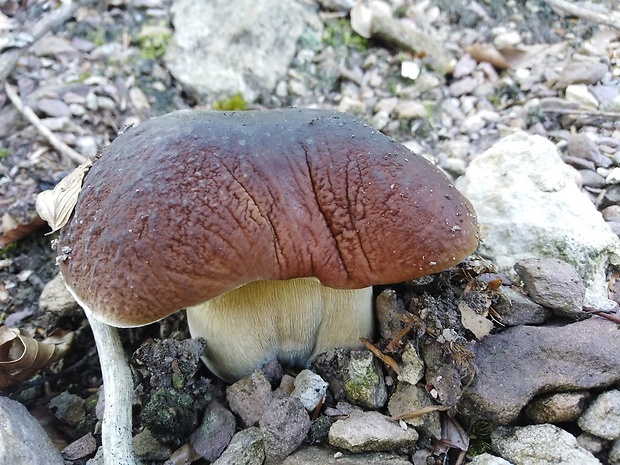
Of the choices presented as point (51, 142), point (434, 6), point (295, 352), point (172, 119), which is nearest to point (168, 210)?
point (172, 119)

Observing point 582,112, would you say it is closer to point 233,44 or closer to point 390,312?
point 390,312

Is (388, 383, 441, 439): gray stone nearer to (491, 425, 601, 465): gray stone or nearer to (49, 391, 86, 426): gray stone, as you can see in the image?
(491, 425, 601, 465): gray stone

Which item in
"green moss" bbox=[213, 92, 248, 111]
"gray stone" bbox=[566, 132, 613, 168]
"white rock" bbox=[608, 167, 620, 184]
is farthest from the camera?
"green moss" bbox=[213, 92, 248, 111]

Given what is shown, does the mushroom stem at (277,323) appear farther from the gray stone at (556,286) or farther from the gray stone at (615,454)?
the gray stone at (615,454)

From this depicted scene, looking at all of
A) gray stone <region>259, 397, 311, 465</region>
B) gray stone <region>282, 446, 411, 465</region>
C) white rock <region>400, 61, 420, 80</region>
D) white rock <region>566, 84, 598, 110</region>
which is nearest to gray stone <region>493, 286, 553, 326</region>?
gray stone <region>282, 446, 411, 465</region>

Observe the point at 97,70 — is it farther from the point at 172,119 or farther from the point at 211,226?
the point at 211,226

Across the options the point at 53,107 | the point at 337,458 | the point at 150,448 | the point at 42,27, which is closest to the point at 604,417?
the point at 337,458
